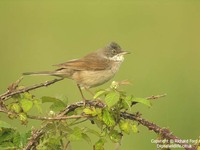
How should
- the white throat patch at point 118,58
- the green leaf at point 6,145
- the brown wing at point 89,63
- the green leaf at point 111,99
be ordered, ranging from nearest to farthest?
the green leaf at point 111,99
the green leaf at point 6,145
the brown wing at point 89,63
the white throat patch at point 118,58

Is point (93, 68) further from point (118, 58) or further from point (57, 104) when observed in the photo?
point (57, 104)

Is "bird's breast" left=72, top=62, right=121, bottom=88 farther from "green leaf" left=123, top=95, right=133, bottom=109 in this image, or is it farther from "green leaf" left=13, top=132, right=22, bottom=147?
"green leaf" left=123, top=95, right=133, bottom=109

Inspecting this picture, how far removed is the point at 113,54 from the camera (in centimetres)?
616

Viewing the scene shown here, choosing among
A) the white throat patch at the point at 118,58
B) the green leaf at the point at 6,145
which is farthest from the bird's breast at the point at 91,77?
the green leaf at the point at 6,145

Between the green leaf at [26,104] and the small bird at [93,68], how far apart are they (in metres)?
1.84

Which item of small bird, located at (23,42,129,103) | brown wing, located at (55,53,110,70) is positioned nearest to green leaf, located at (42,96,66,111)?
small bird, located at (23,42,129,103)

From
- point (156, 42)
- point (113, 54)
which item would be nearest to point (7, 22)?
point (156, 42)

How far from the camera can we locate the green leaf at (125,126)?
3.23m

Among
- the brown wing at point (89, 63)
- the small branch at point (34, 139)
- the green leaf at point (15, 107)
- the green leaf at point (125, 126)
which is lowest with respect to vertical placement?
the small branch at point (34, 139)

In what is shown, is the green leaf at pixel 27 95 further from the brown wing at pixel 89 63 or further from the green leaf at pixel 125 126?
the brown wing at pixel 89 63

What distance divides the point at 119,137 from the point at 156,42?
856 cm

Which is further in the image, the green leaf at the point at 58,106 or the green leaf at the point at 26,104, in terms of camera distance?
the green leaf at the point at 58,106

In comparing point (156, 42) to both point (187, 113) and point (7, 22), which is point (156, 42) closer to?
point (7, 22)

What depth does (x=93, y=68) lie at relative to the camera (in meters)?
5.82
